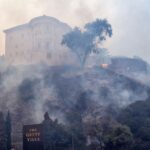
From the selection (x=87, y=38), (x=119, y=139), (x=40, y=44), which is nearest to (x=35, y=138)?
(x=119, y=139)

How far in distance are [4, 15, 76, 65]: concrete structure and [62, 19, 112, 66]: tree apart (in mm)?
8280

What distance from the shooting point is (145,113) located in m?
49.4

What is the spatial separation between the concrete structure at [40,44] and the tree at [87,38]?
8280 mm

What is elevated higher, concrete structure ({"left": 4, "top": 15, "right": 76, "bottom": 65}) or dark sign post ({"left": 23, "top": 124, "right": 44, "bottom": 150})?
concrete structure ({"left": 4, "top": 15, "right": 76, "bottom": 65})

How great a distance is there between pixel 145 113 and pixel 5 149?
69.0 feet

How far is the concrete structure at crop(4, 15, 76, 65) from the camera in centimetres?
8112

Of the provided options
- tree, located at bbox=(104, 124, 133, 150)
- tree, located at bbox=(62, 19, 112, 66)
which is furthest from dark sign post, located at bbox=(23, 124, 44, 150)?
tree, located at bbox=(62, 19, 112, 66)

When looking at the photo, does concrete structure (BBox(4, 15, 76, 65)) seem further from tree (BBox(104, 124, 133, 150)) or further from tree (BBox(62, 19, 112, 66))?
tree (BBox(104, 124, 133, 150))

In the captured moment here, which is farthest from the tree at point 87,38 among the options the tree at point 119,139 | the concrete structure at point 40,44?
the tree at point 119,139

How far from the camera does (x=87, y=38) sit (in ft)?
237

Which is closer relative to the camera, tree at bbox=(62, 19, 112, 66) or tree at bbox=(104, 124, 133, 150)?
tree at bbox=(104, 124, 133, 150)

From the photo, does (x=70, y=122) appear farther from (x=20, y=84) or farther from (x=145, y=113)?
(x=20, y=84)

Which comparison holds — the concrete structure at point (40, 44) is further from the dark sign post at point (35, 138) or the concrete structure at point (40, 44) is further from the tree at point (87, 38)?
the dark sign post at point (35, 138)

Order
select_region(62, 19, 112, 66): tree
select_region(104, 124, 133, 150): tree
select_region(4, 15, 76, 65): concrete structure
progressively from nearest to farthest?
select_region(104, 124, 133, 150): tree < select_region(62, 19, 112, 66): tree < select_region(4, 15, 76, 65): concrete structure
